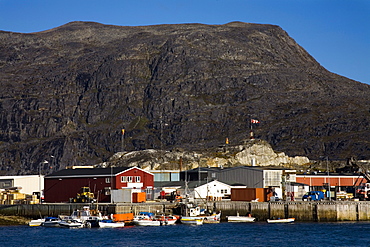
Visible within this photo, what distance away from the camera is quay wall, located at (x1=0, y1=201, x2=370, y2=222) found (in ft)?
316

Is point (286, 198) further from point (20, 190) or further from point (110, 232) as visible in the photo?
point (20, 190)

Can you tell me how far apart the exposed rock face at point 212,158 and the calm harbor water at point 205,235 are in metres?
70.5

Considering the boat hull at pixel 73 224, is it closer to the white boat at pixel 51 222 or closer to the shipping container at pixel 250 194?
the white boat at pixel 51 222

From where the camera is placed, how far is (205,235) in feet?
283

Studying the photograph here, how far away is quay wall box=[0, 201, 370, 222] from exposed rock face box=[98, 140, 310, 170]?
60.0 meters

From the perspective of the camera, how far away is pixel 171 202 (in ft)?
342

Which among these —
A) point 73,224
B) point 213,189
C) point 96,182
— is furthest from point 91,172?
point 213,189

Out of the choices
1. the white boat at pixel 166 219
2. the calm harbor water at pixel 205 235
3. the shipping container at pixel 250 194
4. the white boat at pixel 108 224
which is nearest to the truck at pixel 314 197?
the shipping container at pixel 250 194

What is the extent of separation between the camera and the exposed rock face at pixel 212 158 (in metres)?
168

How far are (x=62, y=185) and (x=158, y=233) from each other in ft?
102

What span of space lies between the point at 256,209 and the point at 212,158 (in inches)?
2891

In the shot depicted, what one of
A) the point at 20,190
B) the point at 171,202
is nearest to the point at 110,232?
the point at 171,202

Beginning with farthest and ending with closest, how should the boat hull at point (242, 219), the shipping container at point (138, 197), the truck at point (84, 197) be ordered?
1. the shipping container at point (138, 197)
2. the truck at point (84, 197)
3. the boat hull at point (242, 219)

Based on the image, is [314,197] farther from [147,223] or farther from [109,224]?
[109,224]
